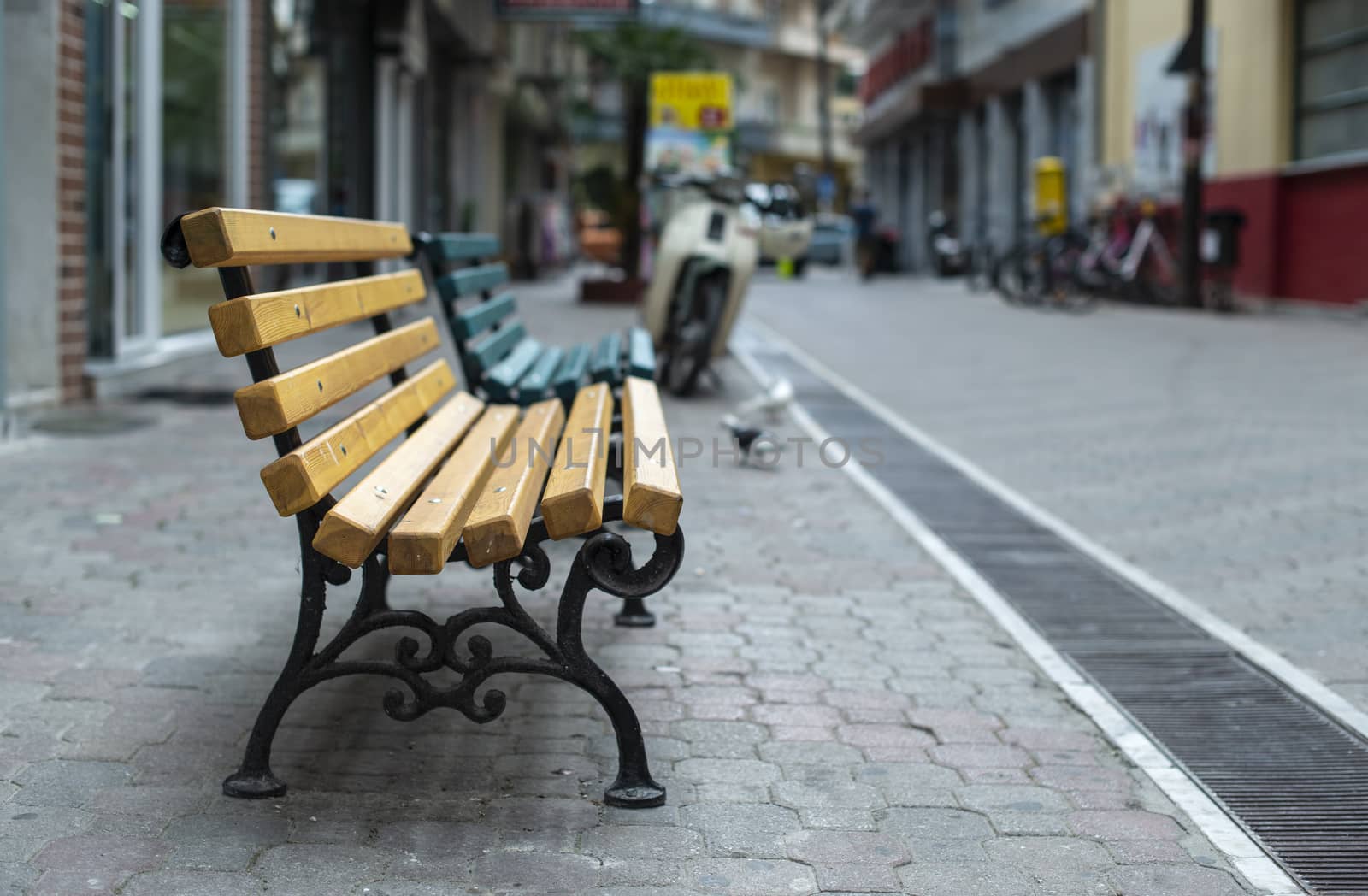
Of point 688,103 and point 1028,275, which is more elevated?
point 688,103

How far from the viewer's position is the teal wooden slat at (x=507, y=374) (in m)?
5.52

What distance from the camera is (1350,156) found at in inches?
701

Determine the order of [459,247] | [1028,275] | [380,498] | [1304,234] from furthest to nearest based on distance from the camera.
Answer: [1028,275], [1304,234], [459,247], [380,498]

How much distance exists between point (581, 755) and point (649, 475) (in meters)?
0.69

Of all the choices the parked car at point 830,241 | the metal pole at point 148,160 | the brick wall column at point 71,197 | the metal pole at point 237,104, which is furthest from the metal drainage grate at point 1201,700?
the parked car at point 830,241

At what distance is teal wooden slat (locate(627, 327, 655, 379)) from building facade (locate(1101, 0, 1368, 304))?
523 inches

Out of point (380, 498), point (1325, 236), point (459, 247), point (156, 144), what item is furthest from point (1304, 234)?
point (380, 498)

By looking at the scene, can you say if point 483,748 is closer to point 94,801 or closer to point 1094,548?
point 94,801

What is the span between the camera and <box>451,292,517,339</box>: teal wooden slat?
5.39 metres

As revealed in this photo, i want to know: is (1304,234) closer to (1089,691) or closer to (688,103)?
(688,103)

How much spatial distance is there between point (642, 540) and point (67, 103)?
4780mm

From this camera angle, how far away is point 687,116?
75.0ft

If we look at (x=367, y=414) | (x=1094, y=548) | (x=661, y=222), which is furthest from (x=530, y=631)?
(x=661, y=222)

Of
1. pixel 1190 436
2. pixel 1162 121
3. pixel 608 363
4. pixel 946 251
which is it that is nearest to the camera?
pixel 608 363
